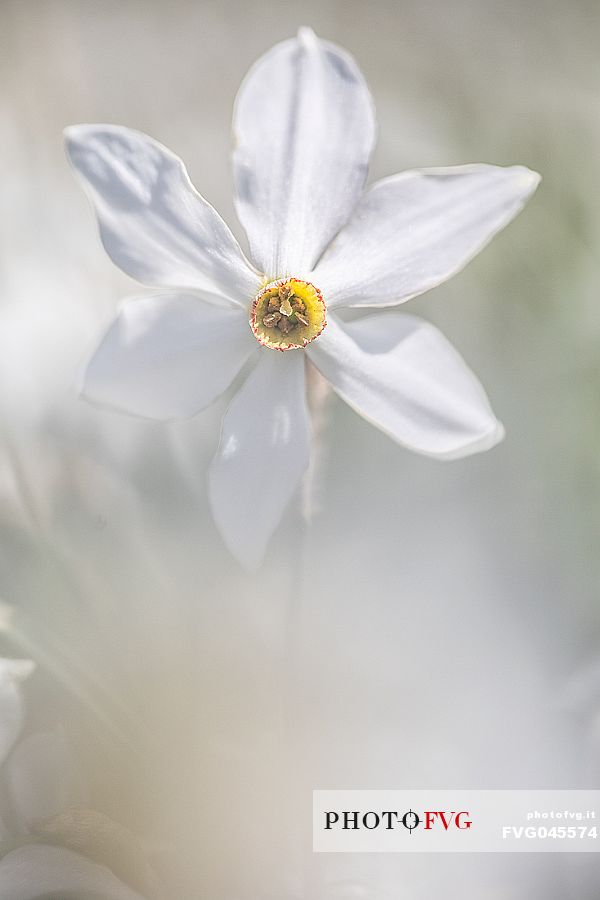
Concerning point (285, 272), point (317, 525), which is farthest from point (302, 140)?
point (317, 525)

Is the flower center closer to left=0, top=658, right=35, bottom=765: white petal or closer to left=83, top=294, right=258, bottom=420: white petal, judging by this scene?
left=83, top=294, right=258, bottom=420: white petal

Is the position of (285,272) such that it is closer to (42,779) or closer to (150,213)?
(150,213)

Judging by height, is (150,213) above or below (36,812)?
above

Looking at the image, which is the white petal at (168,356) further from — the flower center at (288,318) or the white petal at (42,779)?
the white petal at (42,779)

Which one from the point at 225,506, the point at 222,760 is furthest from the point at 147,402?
the point at 222,760

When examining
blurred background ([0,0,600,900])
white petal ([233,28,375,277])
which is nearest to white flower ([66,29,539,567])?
white petal ([233,28,375,277])

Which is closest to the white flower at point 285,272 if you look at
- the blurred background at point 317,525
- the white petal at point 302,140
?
the white petal at point 302,140
